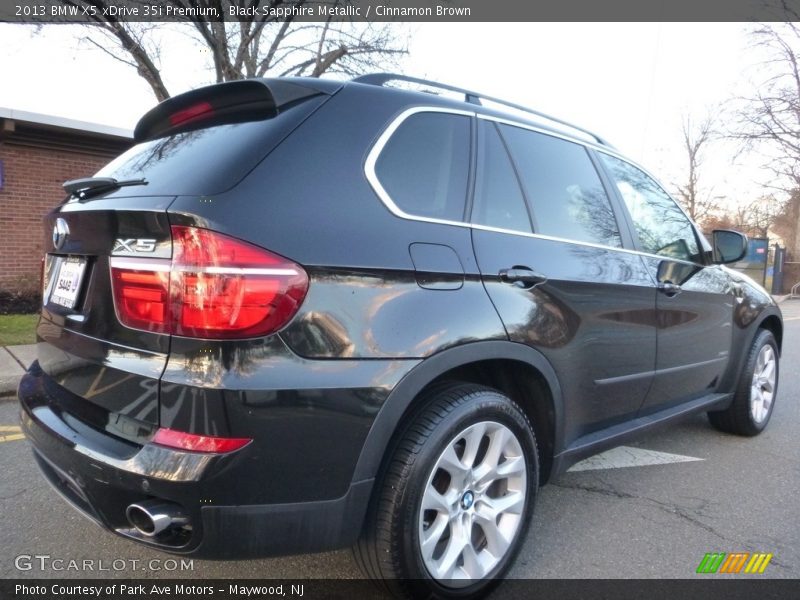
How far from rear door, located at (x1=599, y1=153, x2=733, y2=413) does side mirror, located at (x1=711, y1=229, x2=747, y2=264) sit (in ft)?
0.32

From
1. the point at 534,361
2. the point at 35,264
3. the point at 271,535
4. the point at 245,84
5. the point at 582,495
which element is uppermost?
the point at 245,84

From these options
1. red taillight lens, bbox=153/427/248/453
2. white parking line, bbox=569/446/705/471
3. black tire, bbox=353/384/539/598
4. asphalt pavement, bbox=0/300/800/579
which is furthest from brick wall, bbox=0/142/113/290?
black tire, bbox=353/384/539/598

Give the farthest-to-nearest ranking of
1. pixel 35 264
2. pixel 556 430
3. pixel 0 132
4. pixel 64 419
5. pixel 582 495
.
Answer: pixel 35 264, pixel 0 132, pixel 582 495, pixel 556 430, pixel 64 419

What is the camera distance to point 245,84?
1988 millimetres

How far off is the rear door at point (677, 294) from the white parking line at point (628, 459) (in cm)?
47

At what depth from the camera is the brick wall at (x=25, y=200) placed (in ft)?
29.6

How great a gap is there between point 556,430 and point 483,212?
0.96 meters

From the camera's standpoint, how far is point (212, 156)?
5.96 ft

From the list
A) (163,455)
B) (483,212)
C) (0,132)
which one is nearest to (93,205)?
(163,455)

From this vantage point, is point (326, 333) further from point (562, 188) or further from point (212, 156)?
point (562, 188)

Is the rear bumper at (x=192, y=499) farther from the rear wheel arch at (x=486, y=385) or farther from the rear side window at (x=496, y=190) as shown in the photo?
the rear side window at (x=496, y=190)

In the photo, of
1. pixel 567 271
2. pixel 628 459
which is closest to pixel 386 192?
pixel 567 271

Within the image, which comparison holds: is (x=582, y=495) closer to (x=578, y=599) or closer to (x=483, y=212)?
(x=578, y=599)
